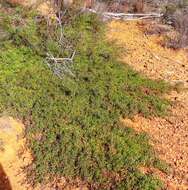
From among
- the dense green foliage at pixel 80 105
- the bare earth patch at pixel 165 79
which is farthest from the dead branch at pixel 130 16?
the dense green foliage at pixel 80 105

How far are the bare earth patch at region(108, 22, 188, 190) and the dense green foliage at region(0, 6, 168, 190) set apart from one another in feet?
0.62

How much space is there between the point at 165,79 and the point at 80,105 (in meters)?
1.68

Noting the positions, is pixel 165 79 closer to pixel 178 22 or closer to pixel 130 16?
pixel 178 22

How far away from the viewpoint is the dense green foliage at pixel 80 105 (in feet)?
19.2

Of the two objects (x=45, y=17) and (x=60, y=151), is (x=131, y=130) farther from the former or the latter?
(x=45, y=17)

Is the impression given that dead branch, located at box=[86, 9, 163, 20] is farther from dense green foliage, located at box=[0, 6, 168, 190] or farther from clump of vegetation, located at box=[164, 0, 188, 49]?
dense green foliage, located at box=[0, 6, 168, 190]

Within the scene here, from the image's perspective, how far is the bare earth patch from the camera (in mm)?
6105

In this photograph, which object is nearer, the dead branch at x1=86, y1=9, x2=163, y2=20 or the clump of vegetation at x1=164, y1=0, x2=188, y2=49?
the clump of vegetation at x1=164, y1=0, x2=188, y2=49

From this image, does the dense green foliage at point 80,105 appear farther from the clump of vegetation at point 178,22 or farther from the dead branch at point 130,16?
the clump of vegetation at point 178,22

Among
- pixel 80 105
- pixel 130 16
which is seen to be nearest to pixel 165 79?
pixel 80 105

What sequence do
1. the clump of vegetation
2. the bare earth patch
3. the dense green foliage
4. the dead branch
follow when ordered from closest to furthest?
the dense green foliage
the bare earth patch
the clump of vegetation
the dead branch

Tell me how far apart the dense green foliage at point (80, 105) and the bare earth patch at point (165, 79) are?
0.62ft

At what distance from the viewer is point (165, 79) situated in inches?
299

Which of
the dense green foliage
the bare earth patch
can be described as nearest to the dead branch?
the bare earth patch
